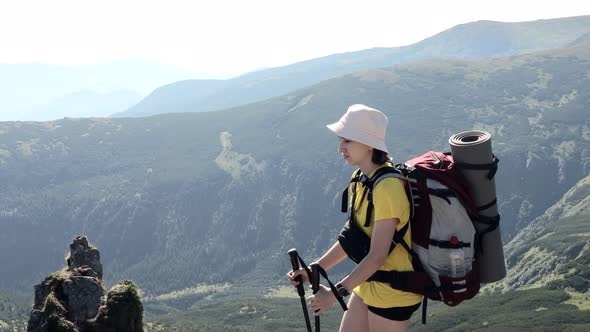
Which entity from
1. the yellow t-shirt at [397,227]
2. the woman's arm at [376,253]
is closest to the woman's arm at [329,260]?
the yellow t-shirt at [397,227]

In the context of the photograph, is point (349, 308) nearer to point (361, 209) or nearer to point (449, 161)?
point (361, 209)

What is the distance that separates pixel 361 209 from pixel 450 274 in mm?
1916

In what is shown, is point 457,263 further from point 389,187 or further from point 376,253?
point 389,187

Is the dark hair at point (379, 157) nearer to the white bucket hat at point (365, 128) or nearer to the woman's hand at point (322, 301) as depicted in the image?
the white bucket hat at point (365, 128)

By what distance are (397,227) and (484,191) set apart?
6.04 feet

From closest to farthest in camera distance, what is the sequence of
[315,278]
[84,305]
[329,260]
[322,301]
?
[322,301]
[315,278]
[329,260]
[84,305]

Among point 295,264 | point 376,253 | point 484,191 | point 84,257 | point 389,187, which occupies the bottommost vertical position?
point 84,257

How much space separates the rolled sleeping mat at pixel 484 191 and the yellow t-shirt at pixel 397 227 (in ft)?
4.45

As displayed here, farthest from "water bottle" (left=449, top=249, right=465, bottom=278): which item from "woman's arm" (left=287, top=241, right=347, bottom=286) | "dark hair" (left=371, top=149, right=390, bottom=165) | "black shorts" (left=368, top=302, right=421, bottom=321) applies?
"woman's arm" (left=287, top=241, right=347, bottom=286)

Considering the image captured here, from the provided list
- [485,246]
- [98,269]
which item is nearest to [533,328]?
[98,269]

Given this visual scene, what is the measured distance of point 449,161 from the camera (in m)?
10.3

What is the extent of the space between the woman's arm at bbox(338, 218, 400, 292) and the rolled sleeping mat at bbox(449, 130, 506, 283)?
1.73 meters

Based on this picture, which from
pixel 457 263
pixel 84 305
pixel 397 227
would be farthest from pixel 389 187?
pixel 84 305

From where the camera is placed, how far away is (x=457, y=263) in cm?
970
